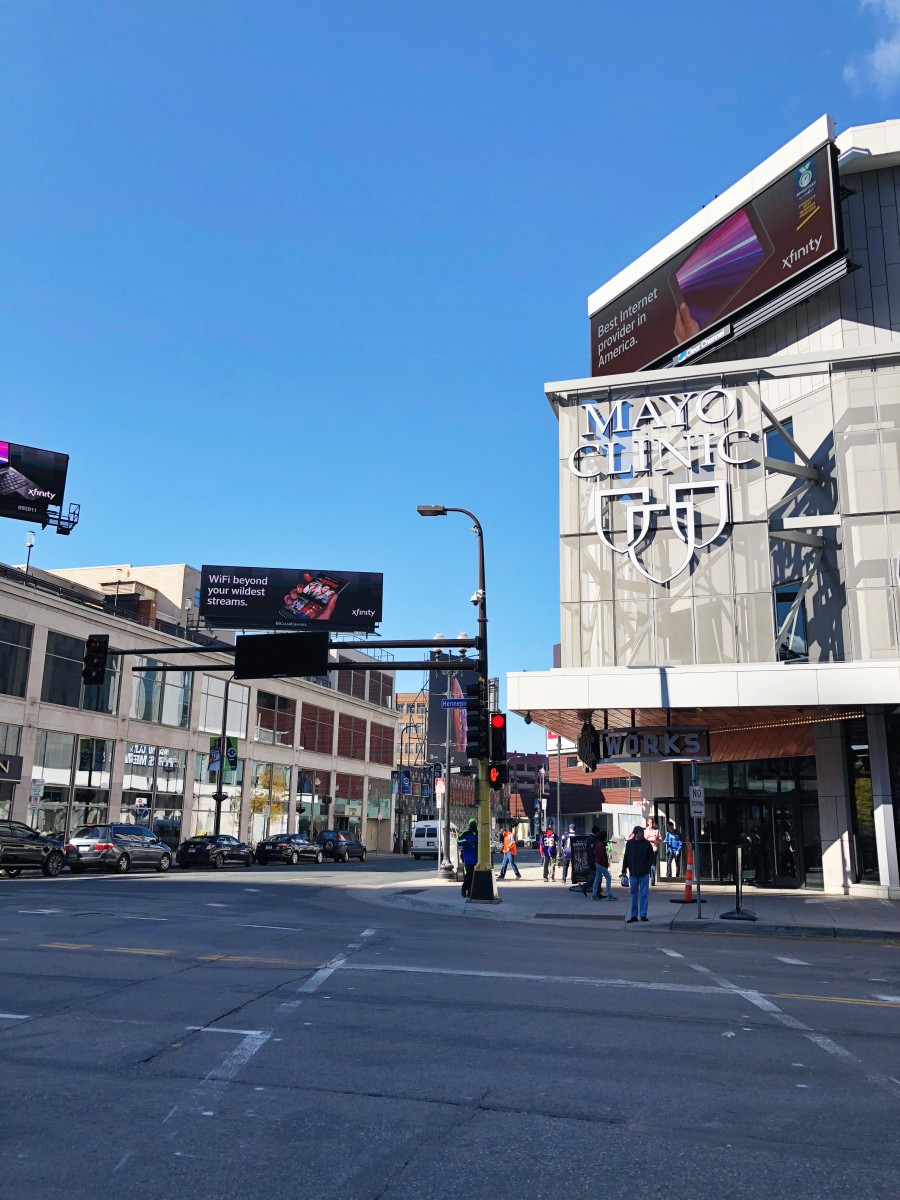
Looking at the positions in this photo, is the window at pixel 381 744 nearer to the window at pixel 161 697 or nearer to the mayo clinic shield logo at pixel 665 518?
the window at pixel 161 697

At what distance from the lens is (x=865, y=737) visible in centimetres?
2545

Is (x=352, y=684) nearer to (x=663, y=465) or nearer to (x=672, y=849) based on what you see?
(x=672, y=849)

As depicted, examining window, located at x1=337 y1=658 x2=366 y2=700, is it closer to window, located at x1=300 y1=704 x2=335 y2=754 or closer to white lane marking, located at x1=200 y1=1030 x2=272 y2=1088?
window, located at x1=300 y1=704 x2=335 y2=754

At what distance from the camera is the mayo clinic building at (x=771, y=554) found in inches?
970

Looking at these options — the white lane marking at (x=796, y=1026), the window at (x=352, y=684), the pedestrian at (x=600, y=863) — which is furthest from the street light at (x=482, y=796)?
the window at (x=352, y=684)

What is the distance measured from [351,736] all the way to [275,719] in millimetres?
13414

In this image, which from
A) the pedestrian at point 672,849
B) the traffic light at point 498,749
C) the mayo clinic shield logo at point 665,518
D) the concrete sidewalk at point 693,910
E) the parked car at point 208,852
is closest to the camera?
the concrete sidewalk at point 693,910

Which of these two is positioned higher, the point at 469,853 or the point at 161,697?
the point at 161,697

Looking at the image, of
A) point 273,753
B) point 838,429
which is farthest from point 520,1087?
point 273,753

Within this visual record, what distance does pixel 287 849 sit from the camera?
50.1 metres

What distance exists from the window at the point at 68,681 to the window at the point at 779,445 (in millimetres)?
31771

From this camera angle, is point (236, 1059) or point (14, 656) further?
point (14, 656)

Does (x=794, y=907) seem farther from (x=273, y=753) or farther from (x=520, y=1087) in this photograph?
(x=273, y=753)

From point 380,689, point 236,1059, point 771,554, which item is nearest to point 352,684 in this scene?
point 380,689
